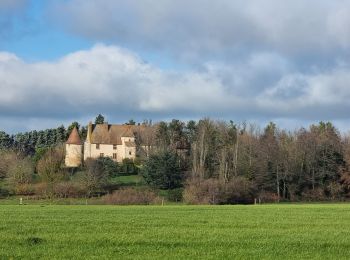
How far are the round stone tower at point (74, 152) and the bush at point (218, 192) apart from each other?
55.8 metres

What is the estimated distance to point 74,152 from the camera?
472 ft

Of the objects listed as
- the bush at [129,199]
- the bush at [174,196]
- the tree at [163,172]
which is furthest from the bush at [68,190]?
the bush at [174,196]

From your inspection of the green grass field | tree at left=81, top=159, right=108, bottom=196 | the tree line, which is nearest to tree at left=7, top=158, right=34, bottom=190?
the tree line

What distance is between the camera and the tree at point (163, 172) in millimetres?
104125

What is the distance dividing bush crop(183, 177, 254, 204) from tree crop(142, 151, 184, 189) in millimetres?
11501

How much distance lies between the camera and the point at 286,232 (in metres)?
24.8

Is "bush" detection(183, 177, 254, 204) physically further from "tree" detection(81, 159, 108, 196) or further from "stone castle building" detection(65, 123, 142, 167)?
"stone castle building" detection(65, 123, 142, 167)

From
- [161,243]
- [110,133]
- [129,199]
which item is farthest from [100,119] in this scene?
[161,243]

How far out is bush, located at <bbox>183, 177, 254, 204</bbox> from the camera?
86875 mm

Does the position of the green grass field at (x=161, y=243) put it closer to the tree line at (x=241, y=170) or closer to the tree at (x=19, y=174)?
the tree line at (x=241, y=170)

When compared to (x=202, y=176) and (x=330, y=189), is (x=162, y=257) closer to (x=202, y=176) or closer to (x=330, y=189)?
(x=202, y=176)

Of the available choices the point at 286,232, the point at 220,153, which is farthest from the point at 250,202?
the point at 286,232

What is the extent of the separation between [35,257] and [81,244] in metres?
3.00

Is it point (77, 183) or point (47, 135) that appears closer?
point (77, 183)
